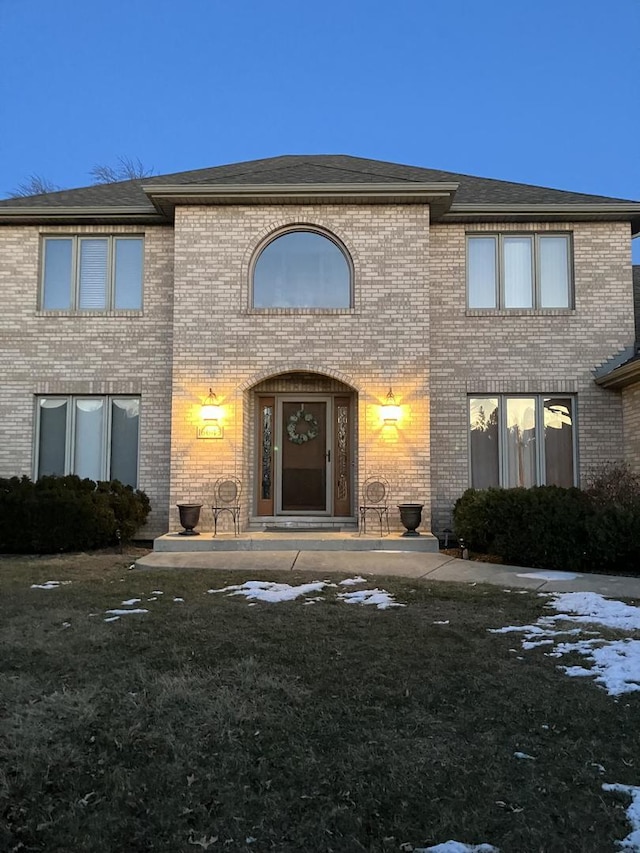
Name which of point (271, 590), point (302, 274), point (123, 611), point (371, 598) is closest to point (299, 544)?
point (271, 590)

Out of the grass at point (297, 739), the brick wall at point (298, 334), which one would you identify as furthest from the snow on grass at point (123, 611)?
the brick wall at point (298, 334)

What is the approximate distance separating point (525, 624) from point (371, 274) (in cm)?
657

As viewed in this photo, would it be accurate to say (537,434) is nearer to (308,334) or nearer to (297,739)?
(308,334)

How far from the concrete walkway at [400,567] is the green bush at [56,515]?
1052 mm

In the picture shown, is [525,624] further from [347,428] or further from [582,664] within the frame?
[347,428]

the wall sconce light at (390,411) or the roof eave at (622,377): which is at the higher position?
the roof eave at (622,377)

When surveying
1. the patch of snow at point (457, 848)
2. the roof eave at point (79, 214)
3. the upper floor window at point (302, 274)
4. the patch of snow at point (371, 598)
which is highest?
the roof eave at point (79, 214)

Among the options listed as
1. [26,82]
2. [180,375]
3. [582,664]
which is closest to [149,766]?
[582,664]

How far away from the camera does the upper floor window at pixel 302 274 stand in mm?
10602

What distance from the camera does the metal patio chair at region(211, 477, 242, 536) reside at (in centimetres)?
1012

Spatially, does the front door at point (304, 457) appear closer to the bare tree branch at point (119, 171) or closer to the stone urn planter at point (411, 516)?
the stone urn planter at point (411, 516)

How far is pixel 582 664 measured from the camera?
166 inches

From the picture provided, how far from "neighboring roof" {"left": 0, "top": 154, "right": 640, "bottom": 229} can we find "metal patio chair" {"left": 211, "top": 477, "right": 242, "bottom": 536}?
4.53 metres

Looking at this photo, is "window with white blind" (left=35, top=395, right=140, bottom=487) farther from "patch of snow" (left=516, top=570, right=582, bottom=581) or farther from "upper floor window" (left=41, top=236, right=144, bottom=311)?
"patch of snow" (left=516, top=570, right=582, bottom=581)
